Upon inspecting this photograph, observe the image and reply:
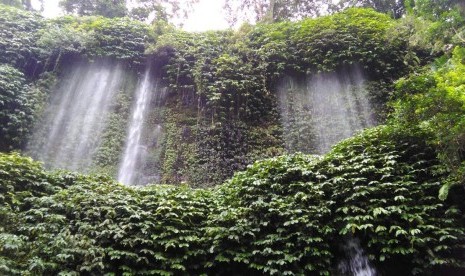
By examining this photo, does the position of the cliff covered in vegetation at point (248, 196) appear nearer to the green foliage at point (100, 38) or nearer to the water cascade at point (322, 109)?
the water cascade at point (322, 109)

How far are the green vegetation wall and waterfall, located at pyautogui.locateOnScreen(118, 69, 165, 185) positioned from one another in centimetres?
28

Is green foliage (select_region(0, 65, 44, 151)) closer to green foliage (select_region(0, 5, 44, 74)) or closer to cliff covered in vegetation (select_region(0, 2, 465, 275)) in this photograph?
cliff covered in vegetation (select_region(0, 2, 465, 275))

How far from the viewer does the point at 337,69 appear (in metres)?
12.6

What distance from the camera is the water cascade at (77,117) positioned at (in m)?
10.7

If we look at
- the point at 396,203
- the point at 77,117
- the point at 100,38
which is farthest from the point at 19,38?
the point at 396,203

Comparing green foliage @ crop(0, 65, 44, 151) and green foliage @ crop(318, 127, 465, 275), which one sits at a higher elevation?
green foliage @ crop(0, 65, 44, 151)

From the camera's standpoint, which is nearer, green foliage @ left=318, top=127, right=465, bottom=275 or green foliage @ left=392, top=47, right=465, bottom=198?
green foliage @ left=318, top=127, right=465, bottom=275

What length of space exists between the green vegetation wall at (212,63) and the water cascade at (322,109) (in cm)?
33

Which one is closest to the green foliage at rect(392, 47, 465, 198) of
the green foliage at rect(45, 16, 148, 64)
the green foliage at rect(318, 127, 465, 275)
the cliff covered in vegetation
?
the cliff covered in vegetation

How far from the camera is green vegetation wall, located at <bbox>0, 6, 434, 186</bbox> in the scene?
1106cm

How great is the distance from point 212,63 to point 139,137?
12.4ft

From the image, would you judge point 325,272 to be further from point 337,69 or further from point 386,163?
point 337,69

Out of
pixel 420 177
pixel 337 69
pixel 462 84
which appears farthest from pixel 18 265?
pixel 337 69

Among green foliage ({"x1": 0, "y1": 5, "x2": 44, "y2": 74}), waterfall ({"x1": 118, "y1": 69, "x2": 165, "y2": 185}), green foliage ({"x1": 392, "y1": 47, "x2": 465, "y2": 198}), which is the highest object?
green foliage ({"x1": 0, "y1": 5, "x2": 44, "y2": 74})
